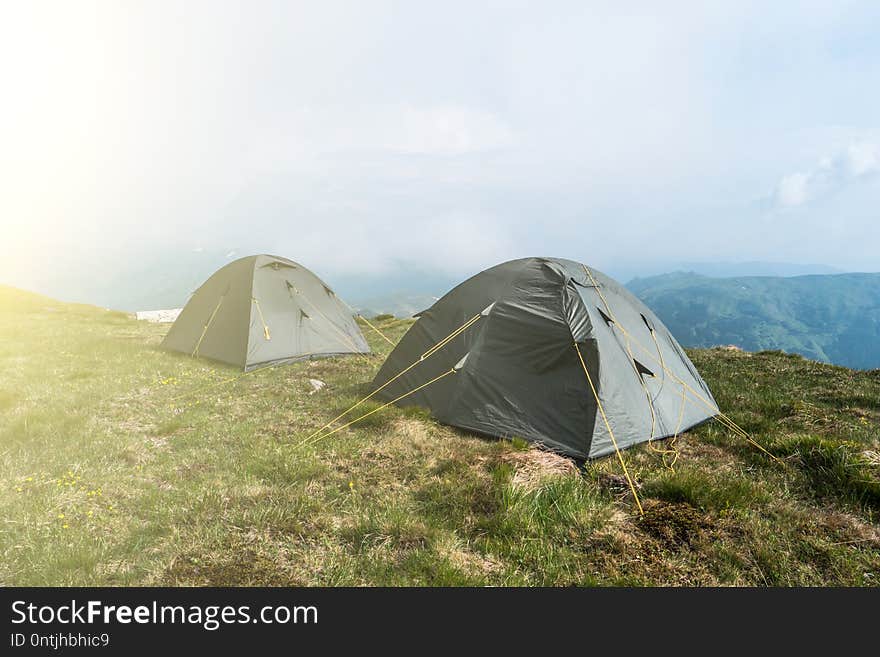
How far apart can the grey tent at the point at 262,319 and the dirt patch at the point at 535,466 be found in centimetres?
969

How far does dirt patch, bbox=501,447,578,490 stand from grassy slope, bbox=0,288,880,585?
1.7 inches

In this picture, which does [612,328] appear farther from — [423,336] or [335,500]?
[335,500]

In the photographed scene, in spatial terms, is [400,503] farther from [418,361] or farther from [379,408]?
[418,361]

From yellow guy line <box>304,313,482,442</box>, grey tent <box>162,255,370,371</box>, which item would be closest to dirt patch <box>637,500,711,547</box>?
yellow guy line <box>304,313,482,442</box>

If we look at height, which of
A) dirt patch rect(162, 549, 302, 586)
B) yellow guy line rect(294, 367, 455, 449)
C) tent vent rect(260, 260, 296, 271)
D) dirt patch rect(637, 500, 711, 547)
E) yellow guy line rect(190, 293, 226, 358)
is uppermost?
tent vent rect(260, 260, 296, 271)

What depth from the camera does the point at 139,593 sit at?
163 inches

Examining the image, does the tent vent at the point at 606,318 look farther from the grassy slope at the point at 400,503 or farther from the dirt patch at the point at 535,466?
the dirt patch at the point at 535,466

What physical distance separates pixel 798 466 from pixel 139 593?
8919 mm

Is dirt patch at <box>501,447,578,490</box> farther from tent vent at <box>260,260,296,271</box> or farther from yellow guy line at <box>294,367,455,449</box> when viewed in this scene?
tent vent at <box>260,260,296,271</box>

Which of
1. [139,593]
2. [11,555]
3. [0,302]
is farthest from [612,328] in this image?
[0,302]

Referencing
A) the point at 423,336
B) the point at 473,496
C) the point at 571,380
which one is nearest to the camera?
the point at 473,496

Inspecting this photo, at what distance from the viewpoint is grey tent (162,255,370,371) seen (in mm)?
14758

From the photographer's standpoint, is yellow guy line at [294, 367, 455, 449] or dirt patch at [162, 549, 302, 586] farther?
yellow guy line at [294, 367, 455, 449]

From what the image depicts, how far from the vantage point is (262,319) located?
15008 mm
